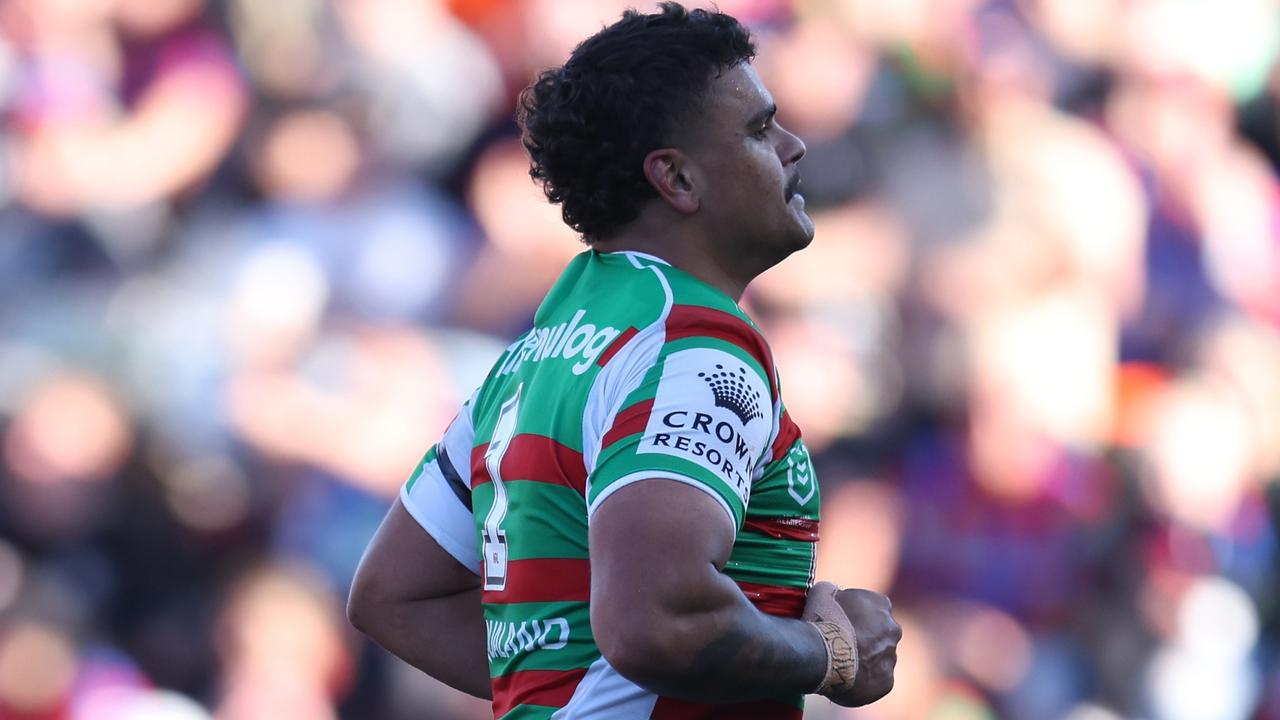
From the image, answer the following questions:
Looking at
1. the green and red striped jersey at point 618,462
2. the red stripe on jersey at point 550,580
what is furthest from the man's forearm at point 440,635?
the red stripe on jersey at point 550,580

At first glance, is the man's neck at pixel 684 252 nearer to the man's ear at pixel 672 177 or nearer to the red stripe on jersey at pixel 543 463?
Answer: the man's ear at pixel 672 177

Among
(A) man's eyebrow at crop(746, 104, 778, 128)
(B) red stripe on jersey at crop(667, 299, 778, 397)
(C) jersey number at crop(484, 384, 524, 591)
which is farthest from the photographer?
(A) man's eyebrow at crop(746, 104, 778, 128)

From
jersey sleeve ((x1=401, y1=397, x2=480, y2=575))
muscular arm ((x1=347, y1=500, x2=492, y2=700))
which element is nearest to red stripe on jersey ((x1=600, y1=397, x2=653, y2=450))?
jersey sleeve ((x1=401, y1=397, x2=480, y2=575))

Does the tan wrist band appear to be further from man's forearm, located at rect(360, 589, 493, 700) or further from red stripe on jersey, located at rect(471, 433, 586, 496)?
man's forearm, located at rect(360, 589, 493, 700)

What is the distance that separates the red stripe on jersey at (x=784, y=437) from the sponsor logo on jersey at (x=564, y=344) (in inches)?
8.2

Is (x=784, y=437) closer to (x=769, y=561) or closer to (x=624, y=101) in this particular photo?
(x=769, y=561)

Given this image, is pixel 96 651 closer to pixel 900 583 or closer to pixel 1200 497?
pixel 900 583

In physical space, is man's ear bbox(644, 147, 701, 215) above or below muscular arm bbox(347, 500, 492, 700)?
above

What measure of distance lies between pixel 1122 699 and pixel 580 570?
4498 mm

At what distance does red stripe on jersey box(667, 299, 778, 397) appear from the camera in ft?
5.36

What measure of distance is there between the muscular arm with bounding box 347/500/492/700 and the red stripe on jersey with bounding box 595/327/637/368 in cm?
52

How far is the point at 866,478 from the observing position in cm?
533

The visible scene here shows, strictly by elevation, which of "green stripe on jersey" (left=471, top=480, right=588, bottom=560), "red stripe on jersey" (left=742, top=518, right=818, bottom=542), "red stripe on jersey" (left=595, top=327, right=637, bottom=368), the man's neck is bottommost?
"green stripe on jersey" (left=471, top=480, right=588, bottom=560)

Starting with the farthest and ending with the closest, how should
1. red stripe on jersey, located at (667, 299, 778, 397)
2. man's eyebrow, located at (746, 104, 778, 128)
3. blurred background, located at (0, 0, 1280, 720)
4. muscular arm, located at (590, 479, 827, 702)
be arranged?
blurred background, located at (0, 0, 1280, 720)
man's eyebrow, located at (746, 104, 778, 128)
red stripe on jersey, located at (667, 299, 778, 397)
muscular arm, located at (590, 479, 827, 702)
